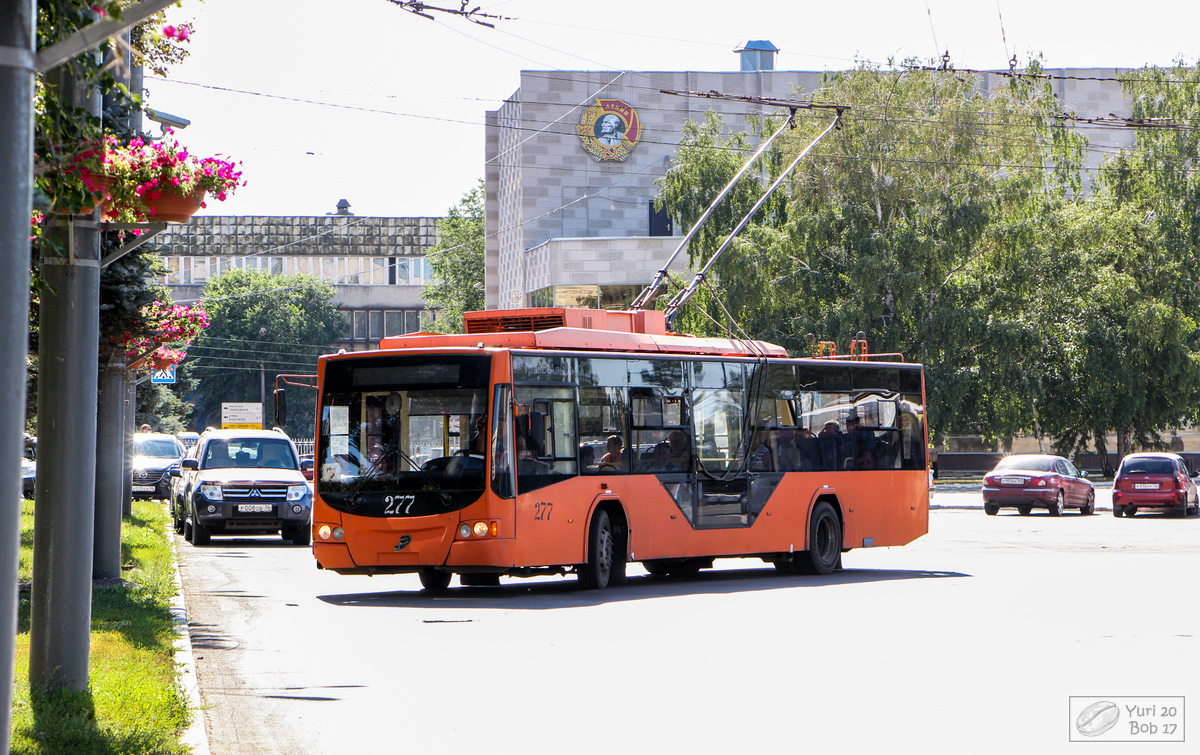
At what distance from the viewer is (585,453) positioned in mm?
16047

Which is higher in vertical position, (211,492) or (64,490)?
(64,490)

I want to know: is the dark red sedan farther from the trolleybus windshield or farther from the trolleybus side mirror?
the trolleybus windshield

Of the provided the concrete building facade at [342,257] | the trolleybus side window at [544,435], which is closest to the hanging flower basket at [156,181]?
the trolleybus side window at [544,435]

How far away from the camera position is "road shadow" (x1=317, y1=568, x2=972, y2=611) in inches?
582

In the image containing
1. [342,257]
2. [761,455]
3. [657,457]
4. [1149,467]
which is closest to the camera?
[657,457]

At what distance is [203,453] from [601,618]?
14.1m

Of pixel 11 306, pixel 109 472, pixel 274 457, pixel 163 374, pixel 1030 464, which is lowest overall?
pixel 1030 464

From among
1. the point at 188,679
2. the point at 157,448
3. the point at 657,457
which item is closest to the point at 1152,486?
the point at 657,457

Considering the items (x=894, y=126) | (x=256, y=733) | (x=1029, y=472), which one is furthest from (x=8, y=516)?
(x=894, y=126)

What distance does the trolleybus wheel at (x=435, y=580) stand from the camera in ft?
53.9

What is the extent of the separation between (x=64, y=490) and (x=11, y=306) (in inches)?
131

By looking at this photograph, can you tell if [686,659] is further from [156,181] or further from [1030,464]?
[1030,464]

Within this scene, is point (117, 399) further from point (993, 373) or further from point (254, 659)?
point (993, 373)

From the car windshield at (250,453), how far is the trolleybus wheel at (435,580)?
9320 millimetres
